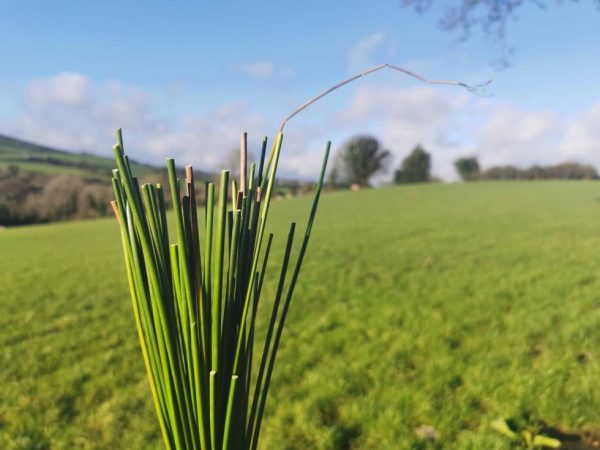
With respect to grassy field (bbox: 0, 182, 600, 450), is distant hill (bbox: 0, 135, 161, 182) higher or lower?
higher

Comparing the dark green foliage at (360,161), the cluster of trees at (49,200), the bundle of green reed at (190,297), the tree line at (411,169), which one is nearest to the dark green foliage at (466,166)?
the tree line at (411,169)

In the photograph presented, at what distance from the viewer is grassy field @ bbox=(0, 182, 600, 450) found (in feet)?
9.32

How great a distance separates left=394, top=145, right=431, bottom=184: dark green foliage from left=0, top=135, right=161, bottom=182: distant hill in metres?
34.6

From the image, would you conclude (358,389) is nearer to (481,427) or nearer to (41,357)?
(481,427)

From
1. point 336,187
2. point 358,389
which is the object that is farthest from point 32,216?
point 358,389

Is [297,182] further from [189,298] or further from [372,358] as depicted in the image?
[189,298]

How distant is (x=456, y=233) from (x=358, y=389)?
971 centimetres

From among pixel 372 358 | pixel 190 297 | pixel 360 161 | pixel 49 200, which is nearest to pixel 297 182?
pixel 360 161

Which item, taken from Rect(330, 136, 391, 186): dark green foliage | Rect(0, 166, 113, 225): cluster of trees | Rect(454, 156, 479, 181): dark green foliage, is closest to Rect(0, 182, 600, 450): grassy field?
Rect(0, 166, 113, 225): cluster of trees

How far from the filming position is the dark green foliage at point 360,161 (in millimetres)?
53031

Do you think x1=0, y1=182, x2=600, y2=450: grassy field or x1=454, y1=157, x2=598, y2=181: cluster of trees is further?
x1=454, y1=157, x2=598, y2=181: cluster of trees

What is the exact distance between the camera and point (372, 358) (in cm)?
387

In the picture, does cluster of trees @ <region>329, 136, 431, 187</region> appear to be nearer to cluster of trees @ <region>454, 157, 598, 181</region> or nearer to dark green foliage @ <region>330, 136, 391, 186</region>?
dark green foliage @ <region>330, 136, 391, 186</region>

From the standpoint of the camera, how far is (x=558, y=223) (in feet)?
44.8
